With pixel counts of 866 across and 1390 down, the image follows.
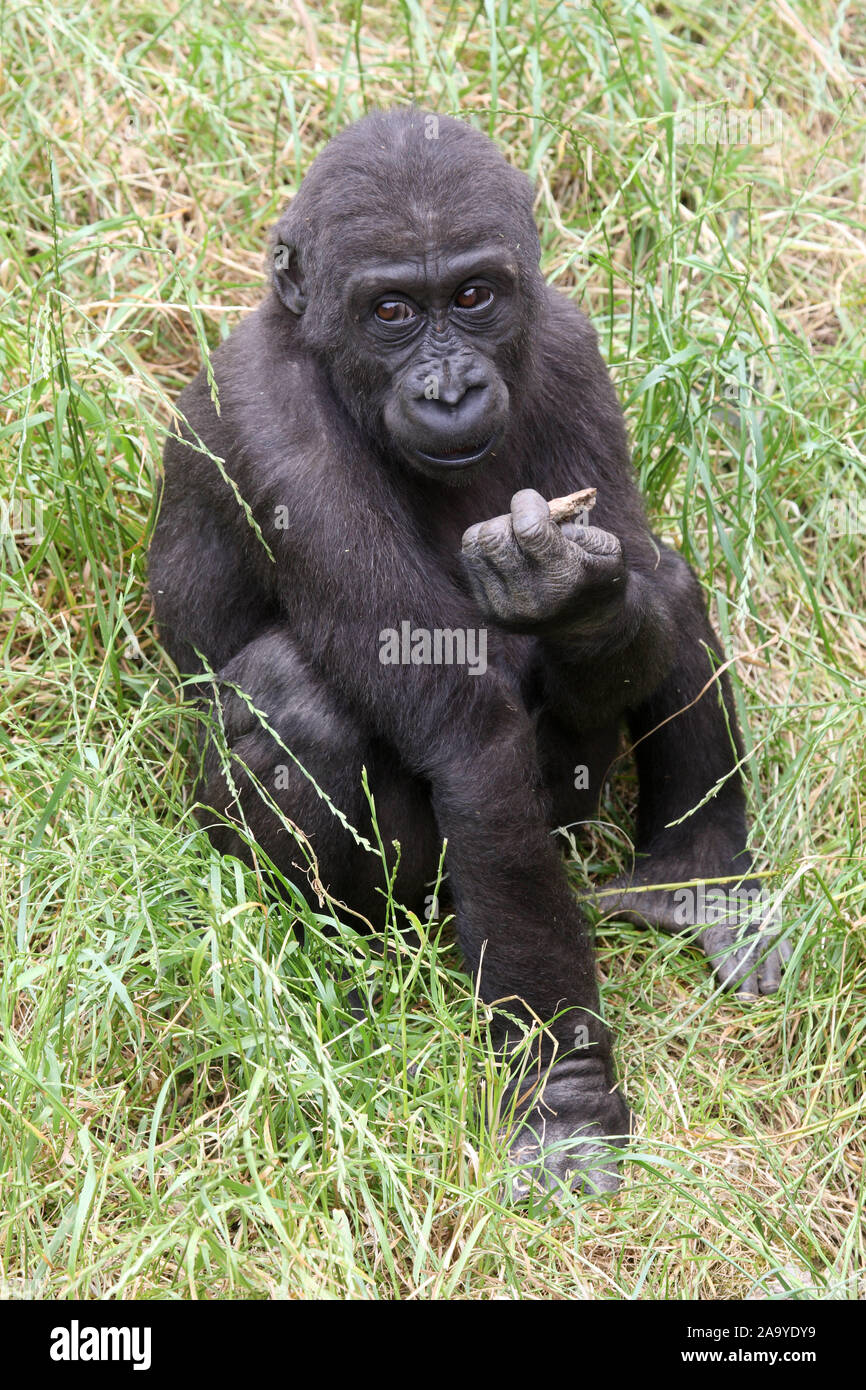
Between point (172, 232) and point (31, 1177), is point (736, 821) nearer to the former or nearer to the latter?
point (31, 1177)

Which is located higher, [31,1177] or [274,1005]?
[274,1005]

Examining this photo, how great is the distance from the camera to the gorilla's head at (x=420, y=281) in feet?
13.3

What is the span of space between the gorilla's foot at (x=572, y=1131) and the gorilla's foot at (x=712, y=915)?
545 mm

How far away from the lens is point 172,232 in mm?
5812

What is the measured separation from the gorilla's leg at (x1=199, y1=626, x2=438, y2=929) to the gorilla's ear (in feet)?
2.78

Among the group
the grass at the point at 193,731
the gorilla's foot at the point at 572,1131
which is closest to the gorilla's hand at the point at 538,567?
the grass at the point at 193,731

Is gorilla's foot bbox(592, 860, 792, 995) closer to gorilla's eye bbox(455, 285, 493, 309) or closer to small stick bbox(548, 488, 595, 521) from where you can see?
small stick bbox(548, 488, 595, 521)

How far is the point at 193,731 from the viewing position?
16.5ft

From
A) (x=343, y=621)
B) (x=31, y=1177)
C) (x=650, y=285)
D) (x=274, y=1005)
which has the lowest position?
(x=31, y=1177)

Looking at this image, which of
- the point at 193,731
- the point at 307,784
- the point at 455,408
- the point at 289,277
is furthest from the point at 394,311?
the point at 193,731

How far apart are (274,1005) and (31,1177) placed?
0.65 metres

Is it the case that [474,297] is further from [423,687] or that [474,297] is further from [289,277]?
[423,687]

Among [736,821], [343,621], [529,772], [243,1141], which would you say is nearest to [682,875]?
[736,821]

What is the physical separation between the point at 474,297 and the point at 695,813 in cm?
171
